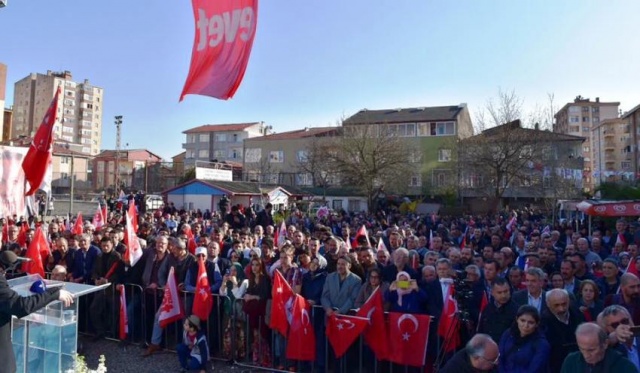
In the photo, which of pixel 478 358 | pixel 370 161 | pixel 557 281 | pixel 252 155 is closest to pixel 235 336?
pixel 478 358

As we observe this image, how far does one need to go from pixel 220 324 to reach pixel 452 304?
3.52 metres

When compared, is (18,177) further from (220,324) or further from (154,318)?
(220,324)

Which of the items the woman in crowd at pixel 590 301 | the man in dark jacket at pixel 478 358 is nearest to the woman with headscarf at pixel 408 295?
the woman in crowd at pixel 590 301

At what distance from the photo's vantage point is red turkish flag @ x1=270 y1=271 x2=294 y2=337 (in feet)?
22.0

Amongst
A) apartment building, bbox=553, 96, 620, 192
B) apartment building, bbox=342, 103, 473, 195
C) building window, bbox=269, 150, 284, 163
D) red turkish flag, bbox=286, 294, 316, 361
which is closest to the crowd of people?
red turkish flag, bbox=286, 294, 316, 361

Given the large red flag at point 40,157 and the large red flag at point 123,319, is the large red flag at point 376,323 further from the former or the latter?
the large red flag at point 40,157

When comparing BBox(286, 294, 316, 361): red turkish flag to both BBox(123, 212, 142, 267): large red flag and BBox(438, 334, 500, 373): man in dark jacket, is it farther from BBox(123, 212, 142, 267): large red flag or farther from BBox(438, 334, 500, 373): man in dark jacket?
BBox(123, 212, 142, 267): large red flag

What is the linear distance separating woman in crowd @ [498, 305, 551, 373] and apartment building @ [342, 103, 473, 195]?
46.5 meters

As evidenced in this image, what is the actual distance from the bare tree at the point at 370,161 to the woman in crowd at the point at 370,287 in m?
38.2

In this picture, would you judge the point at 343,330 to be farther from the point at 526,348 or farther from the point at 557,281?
the point at 557,281

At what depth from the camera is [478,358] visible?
152 inches

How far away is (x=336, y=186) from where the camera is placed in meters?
54.4

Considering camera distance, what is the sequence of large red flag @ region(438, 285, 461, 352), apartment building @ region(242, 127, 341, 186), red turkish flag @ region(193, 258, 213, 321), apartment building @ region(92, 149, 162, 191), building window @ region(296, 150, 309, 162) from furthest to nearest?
building window @ region(296, 150, 309, 162)
apartment building @ region(242, 127, 341, 186)
apartment building @ region(92, 149, 162, 191)
red turkish flag @ region(193, 258, 213, 321)
large red flag @ region(438, 285, 461, 352)

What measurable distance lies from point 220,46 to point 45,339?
13.2ft
